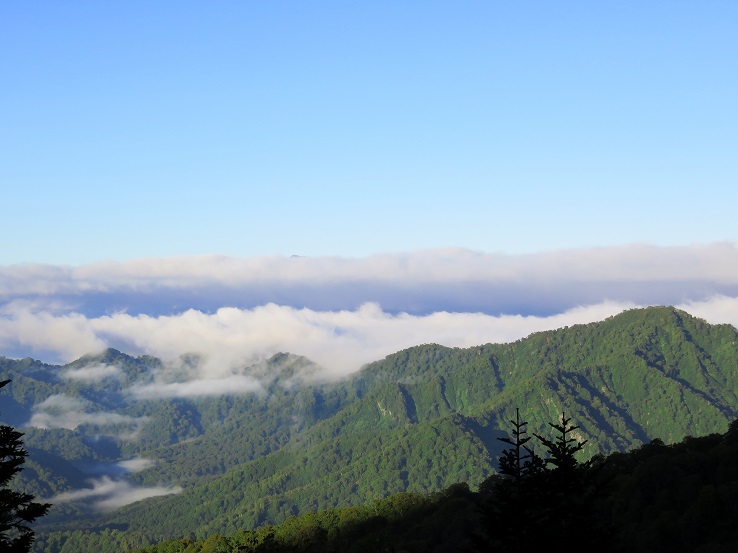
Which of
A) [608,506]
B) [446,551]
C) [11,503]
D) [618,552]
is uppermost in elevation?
[11,503]

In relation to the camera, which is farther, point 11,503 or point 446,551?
point 446,551

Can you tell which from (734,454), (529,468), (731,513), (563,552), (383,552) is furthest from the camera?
(383,552)

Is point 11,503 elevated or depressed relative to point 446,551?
elevated

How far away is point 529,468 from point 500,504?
373 cm

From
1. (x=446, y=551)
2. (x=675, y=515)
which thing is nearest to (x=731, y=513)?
(x=675, y=515)

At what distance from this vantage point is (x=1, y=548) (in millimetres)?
56125

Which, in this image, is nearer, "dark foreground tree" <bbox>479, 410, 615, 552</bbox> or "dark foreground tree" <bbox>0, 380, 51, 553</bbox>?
"dark foreground tree" <bbox>479, 410, 615, 552</bbox>

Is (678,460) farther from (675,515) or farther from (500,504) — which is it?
(500,504)

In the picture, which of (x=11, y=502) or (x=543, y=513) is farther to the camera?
(x=11, y=502)

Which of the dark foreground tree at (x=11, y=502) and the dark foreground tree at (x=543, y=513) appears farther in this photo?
the dark foreground tree at (x=11, y=502)

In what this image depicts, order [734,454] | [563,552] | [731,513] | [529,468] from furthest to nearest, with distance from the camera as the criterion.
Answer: [734,454] < [731,513] < [529,468] < [563,552]

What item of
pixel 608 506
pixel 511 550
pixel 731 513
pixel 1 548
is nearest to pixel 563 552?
pixel 511 550

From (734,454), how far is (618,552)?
457 ft

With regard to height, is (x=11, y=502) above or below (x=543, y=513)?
above
